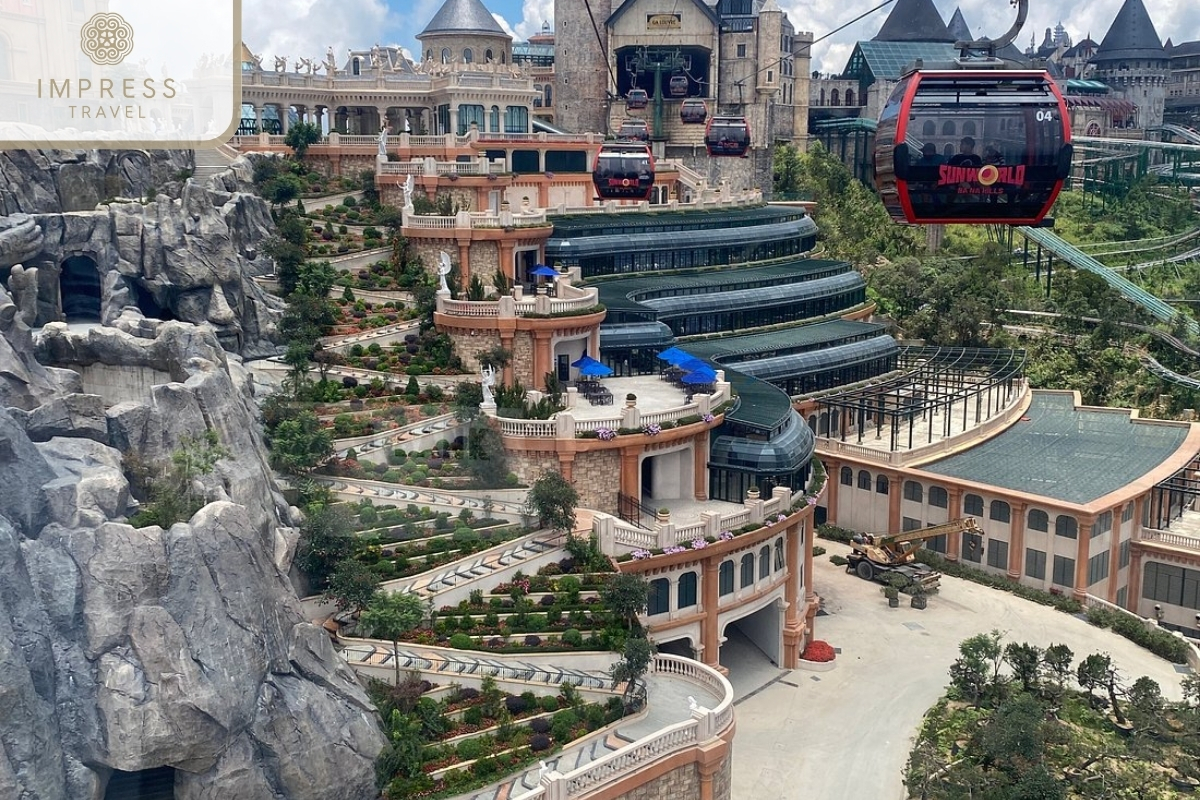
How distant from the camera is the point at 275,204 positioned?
6581cm

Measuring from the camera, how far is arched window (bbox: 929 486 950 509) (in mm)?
67375

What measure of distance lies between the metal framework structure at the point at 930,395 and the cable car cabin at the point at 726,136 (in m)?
16.6

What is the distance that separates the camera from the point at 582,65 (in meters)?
Answer: 112

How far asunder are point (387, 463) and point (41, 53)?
73.2ft

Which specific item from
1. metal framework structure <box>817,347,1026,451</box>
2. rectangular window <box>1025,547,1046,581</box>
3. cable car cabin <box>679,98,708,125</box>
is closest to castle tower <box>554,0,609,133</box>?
cable car cabin <box>679,98,708,125</box>

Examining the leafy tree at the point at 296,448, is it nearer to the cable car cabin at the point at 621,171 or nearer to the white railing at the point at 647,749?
the white railing at the point at 647,749

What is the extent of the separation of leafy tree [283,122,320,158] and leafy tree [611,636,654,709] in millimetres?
44686

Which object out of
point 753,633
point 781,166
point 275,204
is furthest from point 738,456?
point 781,166

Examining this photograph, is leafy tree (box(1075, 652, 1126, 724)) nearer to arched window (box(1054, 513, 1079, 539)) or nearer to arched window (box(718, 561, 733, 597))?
arched window (box(718, 561, 733, 597))

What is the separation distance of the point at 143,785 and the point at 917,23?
135382 mm

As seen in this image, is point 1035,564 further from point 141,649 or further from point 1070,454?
point 141,649

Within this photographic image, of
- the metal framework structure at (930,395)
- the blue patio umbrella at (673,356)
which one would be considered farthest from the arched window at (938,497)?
the blue patio umbrella at (673,356)

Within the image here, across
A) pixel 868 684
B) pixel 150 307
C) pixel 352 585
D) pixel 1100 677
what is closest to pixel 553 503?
pixel 352 585

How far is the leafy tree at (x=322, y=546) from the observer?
3950 centimetres
